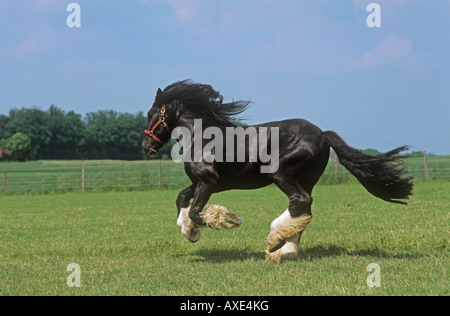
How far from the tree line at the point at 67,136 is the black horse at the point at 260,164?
223 feet

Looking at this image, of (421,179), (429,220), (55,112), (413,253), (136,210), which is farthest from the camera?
(55,112)

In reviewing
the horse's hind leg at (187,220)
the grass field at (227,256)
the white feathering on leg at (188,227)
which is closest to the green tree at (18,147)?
the grass field at (227,256)

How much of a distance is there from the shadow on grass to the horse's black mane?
2.04 meters

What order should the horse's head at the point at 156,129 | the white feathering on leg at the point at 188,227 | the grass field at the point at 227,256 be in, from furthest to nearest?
the horse's head at the point at 156,129, the white feathering on leg at the point at 188,227, the grass field at the point at 227,256

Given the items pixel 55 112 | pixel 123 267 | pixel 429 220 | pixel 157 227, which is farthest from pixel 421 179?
pixel 55 112

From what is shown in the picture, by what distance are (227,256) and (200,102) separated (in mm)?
2398

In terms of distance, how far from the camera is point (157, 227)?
11.5 m

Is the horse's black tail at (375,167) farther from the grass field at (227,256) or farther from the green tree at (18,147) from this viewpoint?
the green tree at (18,147)

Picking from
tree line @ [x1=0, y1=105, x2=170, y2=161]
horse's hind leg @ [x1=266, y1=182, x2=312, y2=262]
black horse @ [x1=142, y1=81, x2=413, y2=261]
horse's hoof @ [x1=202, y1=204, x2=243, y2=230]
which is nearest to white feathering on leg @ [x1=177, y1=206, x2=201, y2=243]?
black horse @ [x1=142, y1=81, x2=413, y2=261]

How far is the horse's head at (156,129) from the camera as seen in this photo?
675cm

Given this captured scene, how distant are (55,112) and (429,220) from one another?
296 ft

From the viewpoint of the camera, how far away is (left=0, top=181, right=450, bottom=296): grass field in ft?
16.8

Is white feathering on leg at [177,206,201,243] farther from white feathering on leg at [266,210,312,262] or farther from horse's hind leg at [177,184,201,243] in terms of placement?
white feathering on leg at [266,210,312,262]
